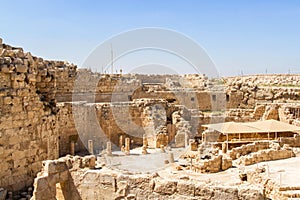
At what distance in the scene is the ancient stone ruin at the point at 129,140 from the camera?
5.49 m

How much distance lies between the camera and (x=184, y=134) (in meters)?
18.8

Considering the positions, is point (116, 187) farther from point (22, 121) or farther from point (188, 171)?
point (188, 171)

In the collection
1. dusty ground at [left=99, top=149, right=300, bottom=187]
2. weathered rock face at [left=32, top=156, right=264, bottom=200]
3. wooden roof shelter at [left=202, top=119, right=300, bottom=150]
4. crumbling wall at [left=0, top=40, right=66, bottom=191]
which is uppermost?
crumbling wall at [left=0, top=40, right=66, bottom=191]

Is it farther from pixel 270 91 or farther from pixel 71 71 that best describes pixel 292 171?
pixel 270 91

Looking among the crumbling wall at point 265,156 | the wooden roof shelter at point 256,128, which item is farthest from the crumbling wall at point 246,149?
the wooden roof shelter at point 256,128

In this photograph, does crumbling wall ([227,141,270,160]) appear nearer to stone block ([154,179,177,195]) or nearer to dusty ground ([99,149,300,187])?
dusty ground ([99,149,300,187])

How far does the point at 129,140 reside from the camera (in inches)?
726

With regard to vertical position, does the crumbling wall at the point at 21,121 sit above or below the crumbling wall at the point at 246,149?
above

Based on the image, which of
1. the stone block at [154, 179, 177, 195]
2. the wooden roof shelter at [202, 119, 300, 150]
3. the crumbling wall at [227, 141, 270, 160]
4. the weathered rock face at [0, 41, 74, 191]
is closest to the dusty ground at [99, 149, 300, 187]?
the crumbling wall at [227, 141, 270, 160]

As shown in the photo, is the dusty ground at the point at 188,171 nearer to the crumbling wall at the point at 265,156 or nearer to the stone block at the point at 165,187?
the crumbling wall at the point at 265,156

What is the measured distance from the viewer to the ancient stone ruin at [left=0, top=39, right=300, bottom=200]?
549cm

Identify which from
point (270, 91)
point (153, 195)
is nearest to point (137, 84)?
point (270, 91)

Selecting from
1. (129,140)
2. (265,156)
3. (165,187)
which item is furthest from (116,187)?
(129,140)

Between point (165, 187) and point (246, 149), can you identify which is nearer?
point (165, 187)
